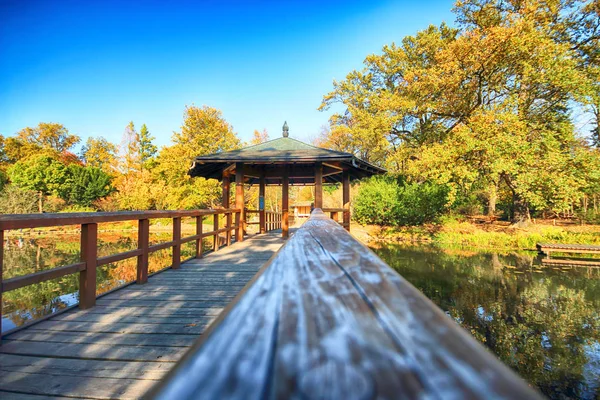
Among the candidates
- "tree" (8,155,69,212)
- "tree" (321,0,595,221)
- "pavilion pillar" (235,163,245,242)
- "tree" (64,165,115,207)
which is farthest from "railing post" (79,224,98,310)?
"tree" (64,165,115,207)

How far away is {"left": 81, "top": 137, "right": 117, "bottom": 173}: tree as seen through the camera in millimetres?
39550

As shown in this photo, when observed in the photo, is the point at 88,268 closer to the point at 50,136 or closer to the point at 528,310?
the point at 528,310

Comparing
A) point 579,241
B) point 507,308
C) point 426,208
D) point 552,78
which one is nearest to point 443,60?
point 552,78

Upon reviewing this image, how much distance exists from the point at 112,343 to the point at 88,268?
1.21 metres

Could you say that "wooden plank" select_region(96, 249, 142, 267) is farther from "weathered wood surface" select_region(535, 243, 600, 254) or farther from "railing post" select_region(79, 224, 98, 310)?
"weathered wood surface" select_region(535, 243, 600, 254)

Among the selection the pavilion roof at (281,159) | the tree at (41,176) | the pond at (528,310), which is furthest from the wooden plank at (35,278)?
the tree at (41,176)

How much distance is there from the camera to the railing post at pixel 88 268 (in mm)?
3051

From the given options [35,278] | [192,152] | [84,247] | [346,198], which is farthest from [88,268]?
[192,152]

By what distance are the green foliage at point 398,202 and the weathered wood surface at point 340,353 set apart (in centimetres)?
1846

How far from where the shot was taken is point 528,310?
625cm

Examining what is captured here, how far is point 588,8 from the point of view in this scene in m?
13.3

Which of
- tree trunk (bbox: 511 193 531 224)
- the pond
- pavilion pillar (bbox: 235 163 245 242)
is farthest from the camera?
tree trunk (bbox: 511 193 531 224)

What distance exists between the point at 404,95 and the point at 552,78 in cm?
761

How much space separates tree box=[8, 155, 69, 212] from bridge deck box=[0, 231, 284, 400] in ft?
90.1
